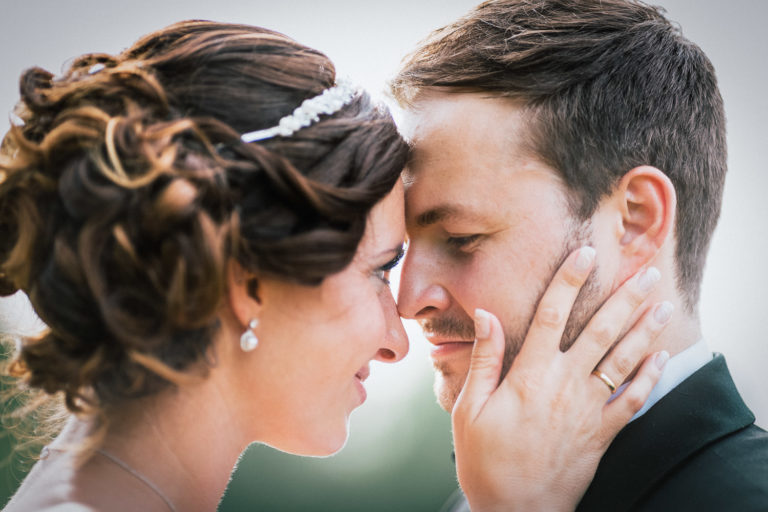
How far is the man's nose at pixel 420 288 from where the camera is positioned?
6.63ft

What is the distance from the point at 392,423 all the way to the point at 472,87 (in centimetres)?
302

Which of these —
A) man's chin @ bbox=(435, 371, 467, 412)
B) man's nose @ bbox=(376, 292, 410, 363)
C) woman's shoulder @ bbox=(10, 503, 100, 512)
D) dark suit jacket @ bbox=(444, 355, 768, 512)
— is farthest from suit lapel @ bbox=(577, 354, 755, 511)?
woman's shoulder @ bbox=(10, 503, 100, 512)

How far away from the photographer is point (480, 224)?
6.26 ft

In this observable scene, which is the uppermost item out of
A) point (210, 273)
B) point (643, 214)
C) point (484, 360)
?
point (210, 273)

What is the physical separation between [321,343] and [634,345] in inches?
33.4

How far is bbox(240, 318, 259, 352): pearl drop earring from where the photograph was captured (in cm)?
146

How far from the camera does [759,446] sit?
1582 millimetres

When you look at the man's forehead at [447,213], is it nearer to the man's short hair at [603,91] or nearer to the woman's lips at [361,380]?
the man's short hair at [603,91]

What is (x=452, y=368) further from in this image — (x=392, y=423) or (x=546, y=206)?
(x=392, y=423)

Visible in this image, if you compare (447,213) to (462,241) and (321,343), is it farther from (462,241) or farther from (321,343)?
(321,343)

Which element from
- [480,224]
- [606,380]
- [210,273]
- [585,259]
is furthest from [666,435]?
[210,273]

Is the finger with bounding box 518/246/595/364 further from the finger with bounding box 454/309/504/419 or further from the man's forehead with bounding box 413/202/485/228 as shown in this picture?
the man's forehead with bounding box 413/202/485/228

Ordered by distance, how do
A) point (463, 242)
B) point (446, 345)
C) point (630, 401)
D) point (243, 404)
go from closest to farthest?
point (243, 404)
point (630, 401)
point (463, 242)
point (446, 345)

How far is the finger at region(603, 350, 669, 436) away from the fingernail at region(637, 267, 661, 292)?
0.67 feet
